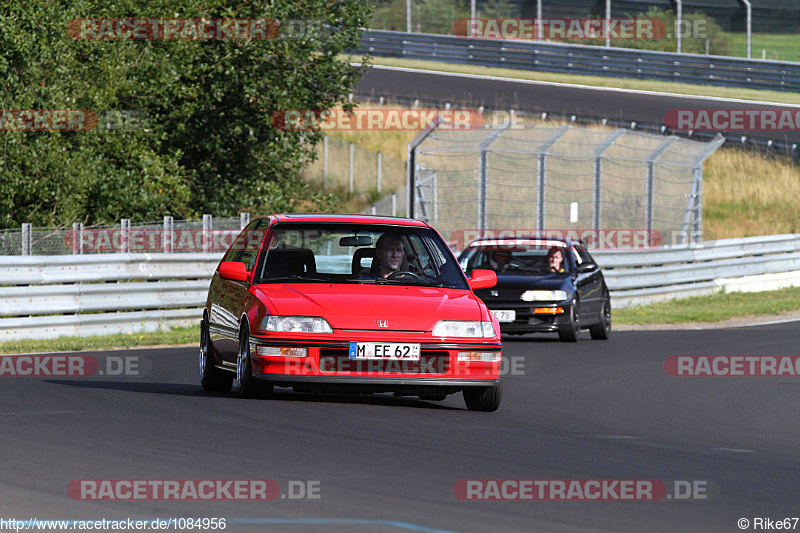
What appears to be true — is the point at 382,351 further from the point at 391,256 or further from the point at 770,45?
the point at 770,45

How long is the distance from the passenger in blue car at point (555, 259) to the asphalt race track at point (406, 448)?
19.4ft

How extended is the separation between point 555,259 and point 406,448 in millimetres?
11748

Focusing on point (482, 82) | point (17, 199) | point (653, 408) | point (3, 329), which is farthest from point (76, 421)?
point (482, 82)

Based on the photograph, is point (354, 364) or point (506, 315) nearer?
point (354, 364)

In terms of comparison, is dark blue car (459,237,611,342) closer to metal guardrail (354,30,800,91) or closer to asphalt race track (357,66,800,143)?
asphalt race track (357,66,800,143)

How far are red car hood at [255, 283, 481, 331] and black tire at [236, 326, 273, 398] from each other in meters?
0.35

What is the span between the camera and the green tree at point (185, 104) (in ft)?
80.8

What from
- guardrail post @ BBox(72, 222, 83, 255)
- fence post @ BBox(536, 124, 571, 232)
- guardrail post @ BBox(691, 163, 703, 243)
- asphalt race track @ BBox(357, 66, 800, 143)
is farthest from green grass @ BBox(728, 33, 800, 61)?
guardrail post @ BBox(72, 222, 83, 255)

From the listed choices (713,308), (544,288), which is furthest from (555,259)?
(713,308)

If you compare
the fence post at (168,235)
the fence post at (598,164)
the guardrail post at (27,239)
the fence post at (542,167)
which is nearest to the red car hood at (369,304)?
the guardrail post at (27,239)

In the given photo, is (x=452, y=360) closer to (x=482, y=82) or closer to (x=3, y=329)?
(x=3, y=329)

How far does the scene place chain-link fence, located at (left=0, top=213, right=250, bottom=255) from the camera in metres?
19.2

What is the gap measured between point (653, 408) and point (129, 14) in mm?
18571

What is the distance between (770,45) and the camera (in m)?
43.8
